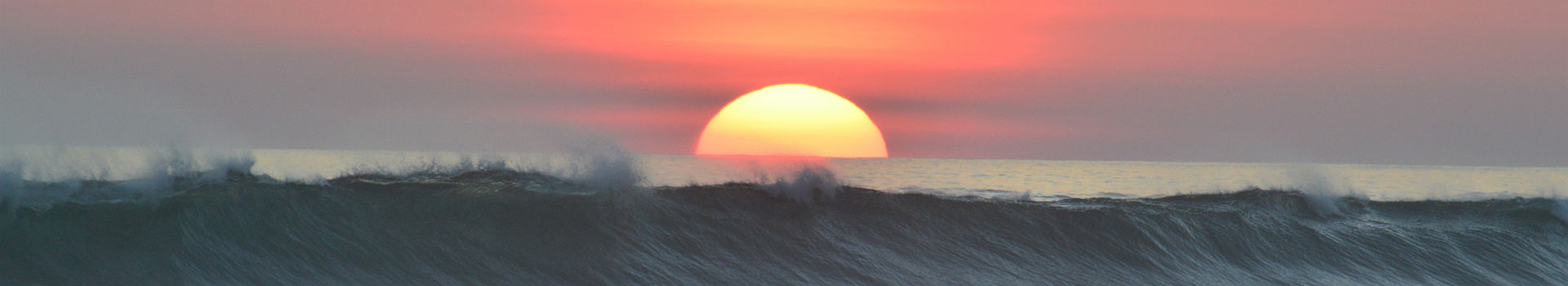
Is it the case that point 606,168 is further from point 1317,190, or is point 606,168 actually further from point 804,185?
point 1317,190

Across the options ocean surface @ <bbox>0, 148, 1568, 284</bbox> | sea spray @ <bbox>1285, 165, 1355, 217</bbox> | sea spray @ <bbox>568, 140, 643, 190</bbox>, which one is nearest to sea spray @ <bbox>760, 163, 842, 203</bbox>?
ocean surface @ <bbox>0, 148, 1568, 284</bbox>

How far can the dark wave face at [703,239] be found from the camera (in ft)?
28.5

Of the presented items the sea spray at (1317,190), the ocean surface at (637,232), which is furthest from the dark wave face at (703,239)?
the sea spray at (1317,190)

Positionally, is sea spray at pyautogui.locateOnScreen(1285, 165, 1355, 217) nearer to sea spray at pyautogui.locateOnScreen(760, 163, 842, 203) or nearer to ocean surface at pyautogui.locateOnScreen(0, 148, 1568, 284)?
ocean surface at pyautogui.locateOnScreen(0, 148, 1568, 284)

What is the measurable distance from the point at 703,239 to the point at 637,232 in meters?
0.71

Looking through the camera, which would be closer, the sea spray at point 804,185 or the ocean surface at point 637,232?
the ocean surface at point 637,232

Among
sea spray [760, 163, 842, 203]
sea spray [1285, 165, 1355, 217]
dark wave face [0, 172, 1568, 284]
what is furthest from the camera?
sea spray [1285, 165, 1355, 217]

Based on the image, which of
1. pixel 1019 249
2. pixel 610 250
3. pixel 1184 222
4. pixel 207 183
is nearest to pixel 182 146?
pixel 207 183

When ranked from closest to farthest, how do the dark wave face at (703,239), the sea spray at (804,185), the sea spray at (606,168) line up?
the dark wave face at (703,239) < the sea spray at (606,168) < the sea spray at (804,185)

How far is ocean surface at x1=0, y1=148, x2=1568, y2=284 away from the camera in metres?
8.81

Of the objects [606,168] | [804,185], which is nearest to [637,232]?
[606,168]

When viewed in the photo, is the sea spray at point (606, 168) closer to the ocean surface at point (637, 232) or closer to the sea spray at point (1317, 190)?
the ocean surface at point (637, 232)

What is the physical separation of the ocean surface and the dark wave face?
0.10ft

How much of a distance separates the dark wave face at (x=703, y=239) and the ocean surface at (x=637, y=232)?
0.03 metres
